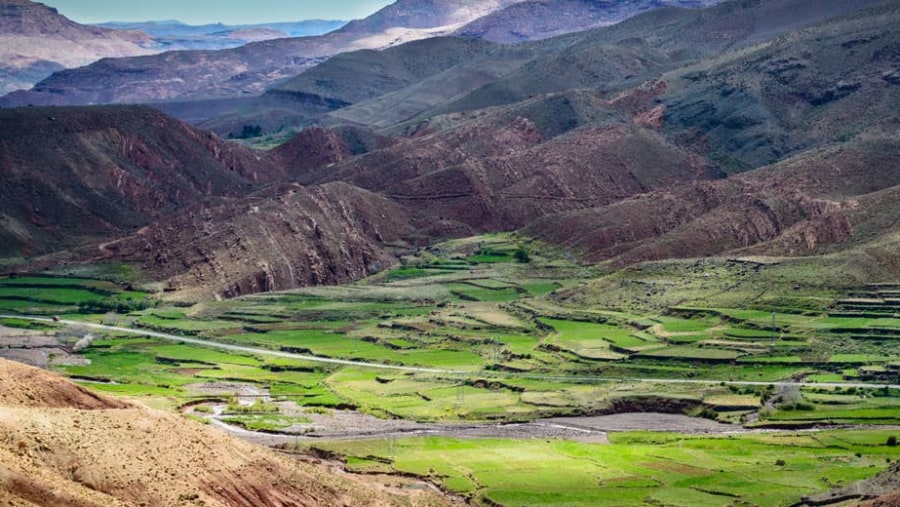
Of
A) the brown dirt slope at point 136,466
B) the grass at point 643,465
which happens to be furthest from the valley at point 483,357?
the grass at point 643,465

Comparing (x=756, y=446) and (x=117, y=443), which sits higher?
(x=117, y=443)

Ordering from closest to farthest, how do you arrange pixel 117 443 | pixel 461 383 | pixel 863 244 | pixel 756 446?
1. pixel 117 443
2. pixel 756 446
3. pixel 461 383
4. pixel 863 244

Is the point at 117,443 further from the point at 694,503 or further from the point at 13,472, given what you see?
the point at 694,503

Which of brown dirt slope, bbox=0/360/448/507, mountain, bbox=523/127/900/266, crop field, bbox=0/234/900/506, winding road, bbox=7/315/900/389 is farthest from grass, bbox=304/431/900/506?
mountain, bbox=523/127/900/266

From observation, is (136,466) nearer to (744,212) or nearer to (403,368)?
(403,368)

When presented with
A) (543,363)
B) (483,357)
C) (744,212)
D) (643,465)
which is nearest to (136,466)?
(643,465)

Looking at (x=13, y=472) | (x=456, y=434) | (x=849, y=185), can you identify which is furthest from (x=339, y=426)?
(x=849, y=185)
